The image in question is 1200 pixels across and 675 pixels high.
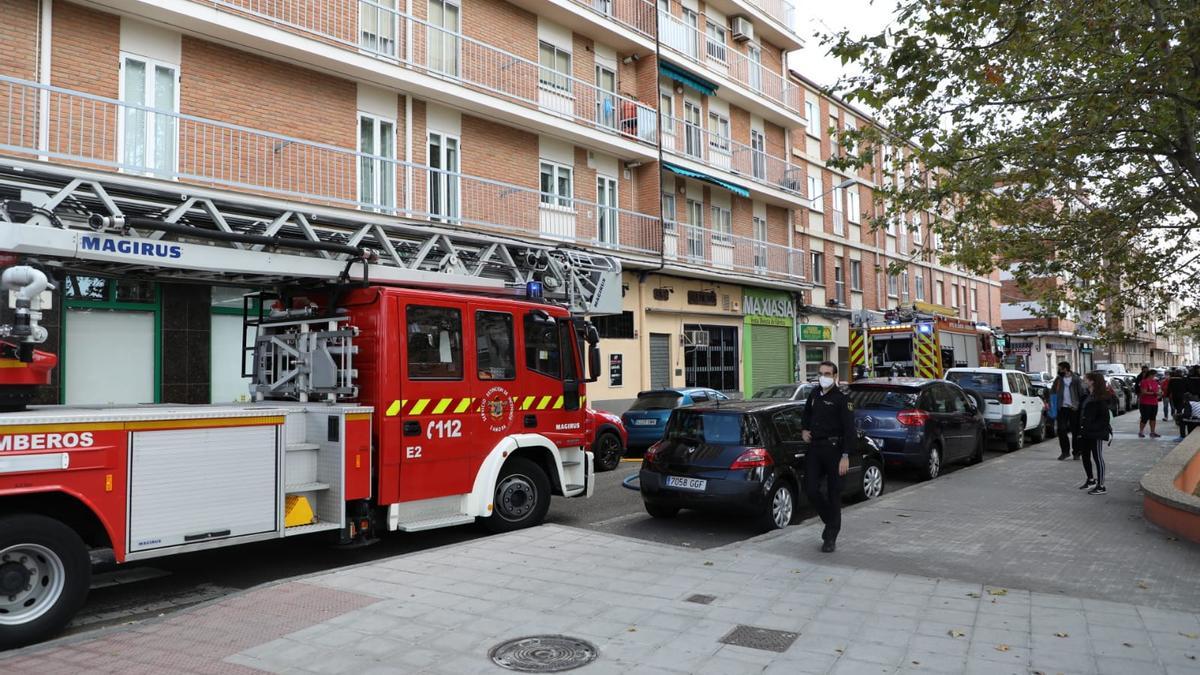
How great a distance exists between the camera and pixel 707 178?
78.0 ft

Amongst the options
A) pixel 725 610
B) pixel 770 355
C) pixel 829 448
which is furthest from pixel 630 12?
pixel 725 610

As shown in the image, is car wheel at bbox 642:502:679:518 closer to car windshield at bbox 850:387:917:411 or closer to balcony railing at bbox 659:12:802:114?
car windshield at bbox 850:387:917:411

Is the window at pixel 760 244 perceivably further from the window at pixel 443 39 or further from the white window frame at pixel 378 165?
the white window frame at pixel 378 165

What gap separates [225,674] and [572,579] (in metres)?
2.64

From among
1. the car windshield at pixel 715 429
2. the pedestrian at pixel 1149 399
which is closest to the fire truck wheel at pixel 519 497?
the car windshield at pixel 715 429

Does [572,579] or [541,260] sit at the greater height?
[541,260]

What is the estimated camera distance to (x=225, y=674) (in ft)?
14.6

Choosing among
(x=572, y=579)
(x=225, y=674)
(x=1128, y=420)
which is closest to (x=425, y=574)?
(x=572, y=579)

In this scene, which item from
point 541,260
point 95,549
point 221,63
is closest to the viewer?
point 95,549

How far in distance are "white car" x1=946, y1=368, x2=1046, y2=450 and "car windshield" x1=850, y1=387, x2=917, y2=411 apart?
16.4 ft

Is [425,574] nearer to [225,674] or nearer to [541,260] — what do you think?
[225,674]

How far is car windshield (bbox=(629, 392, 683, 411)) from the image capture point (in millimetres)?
16281

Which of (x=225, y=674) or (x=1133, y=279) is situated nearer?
(x=225, y=674)

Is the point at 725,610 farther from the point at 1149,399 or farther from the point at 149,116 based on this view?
the point at 1149,399
